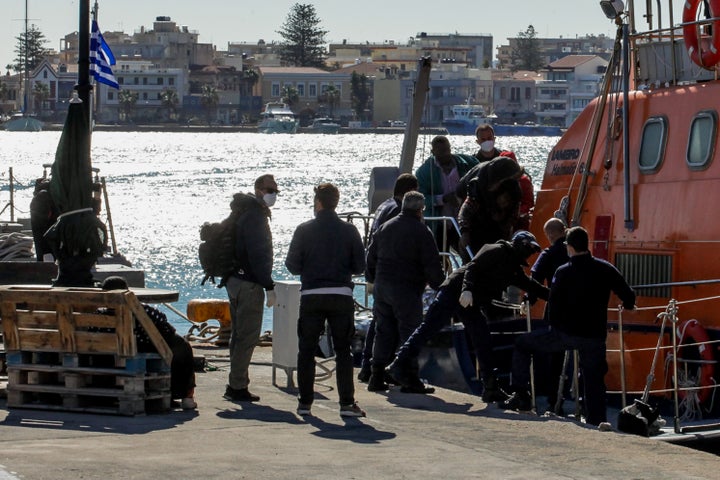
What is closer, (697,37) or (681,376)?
(681,376)

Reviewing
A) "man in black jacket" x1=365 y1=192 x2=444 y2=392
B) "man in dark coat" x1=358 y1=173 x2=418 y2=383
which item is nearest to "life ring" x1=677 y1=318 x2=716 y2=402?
"man in black jacket" x1=365 y1=192 x2=444 y2=392

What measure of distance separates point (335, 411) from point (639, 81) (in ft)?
15.3

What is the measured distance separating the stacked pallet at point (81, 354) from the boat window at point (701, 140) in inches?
187

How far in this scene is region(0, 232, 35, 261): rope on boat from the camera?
937 inches

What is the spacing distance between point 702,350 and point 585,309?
1253mm

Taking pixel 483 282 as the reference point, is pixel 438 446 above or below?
below

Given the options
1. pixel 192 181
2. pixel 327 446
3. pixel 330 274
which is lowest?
pixel 192 181

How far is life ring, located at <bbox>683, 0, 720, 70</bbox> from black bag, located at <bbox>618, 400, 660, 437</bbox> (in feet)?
10.4

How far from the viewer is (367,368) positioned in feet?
42.0

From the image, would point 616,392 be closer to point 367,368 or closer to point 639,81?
point 367,368

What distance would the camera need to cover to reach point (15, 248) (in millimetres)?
24000

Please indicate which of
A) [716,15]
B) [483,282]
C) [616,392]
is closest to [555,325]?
[483,282]

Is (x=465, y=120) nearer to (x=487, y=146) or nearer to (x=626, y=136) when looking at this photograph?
(x=487, y=146)

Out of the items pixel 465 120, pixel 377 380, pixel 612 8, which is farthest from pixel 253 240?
pixel 465 120
